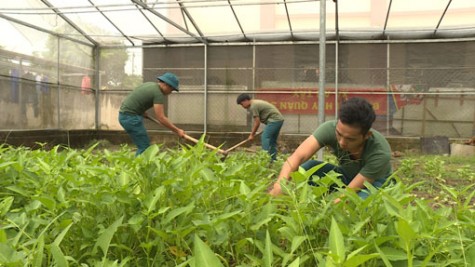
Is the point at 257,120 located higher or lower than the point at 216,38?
lower

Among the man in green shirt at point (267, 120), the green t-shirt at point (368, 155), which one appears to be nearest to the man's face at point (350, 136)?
the green t-shirt at point (368, 155)

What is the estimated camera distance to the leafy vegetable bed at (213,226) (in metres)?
1.17

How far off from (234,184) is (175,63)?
1068cm

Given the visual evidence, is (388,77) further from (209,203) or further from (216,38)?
(209,203)

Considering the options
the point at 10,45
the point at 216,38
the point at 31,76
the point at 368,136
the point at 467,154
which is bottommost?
the point at 467,154

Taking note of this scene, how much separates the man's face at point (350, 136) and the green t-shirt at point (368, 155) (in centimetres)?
14

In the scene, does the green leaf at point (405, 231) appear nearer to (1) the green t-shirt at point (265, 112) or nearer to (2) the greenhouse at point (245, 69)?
(2) the greenhouse at point (245, 69)

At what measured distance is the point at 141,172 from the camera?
1731 mm

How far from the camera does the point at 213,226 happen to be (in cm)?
139

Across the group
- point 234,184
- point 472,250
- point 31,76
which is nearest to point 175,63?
point 31,76

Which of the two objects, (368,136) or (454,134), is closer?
(368,136)

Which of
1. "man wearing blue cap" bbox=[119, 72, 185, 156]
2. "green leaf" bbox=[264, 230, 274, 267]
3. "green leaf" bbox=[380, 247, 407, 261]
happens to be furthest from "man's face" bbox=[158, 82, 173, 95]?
"green leaf" bbox=[380, 247, 407, 261]

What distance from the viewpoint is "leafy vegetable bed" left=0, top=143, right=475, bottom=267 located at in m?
1.17

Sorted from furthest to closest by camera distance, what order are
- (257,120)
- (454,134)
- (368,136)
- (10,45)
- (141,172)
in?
(454,134) < (10,45) < (257,120) < (368,136) < (141,172)
